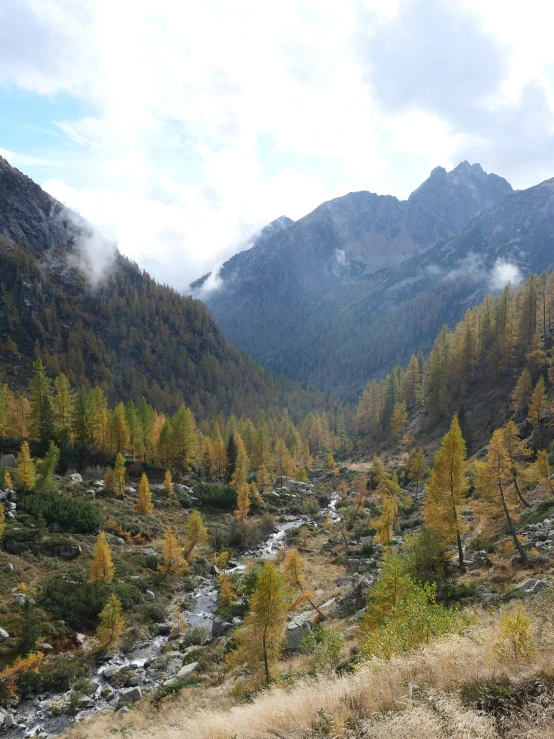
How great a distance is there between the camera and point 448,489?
1241 inches

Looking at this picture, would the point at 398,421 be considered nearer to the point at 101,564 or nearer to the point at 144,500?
the point at 144,500

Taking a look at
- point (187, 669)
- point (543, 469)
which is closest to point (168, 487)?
point (187, 669)

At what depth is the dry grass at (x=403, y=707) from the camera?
24.8 ft

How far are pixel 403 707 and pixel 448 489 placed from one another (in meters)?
25.2

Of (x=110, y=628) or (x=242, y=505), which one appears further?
(x=242, y=505)

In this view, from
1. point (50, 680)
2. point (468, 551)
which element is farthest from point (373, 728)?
point (468, 551)

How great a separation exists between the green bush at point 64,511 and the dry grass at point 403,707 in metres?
38.4

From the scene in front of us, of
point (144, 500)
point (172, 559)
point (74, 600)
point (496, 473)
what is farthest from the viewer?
point (144, 500)

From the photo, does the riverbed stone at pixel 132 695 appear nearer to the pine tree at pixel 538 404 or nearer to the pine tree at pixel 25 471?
the pine tree at pixel 25 471

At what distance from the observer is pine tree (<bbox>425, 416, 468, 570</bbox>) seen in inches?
1201

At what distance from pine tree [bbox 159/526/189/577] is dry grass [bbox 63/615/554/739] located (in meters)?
32.6

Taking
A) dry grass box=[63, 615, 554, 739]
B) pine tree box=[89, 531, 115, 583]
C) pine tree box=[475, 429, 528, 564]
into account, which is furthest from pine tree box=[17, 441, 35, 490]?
pine tree box=[475, 429, 528, 564]

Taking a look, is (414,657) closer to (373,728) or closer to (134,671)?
(373,728)

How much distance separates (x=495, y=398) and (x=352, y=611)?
6428cm
